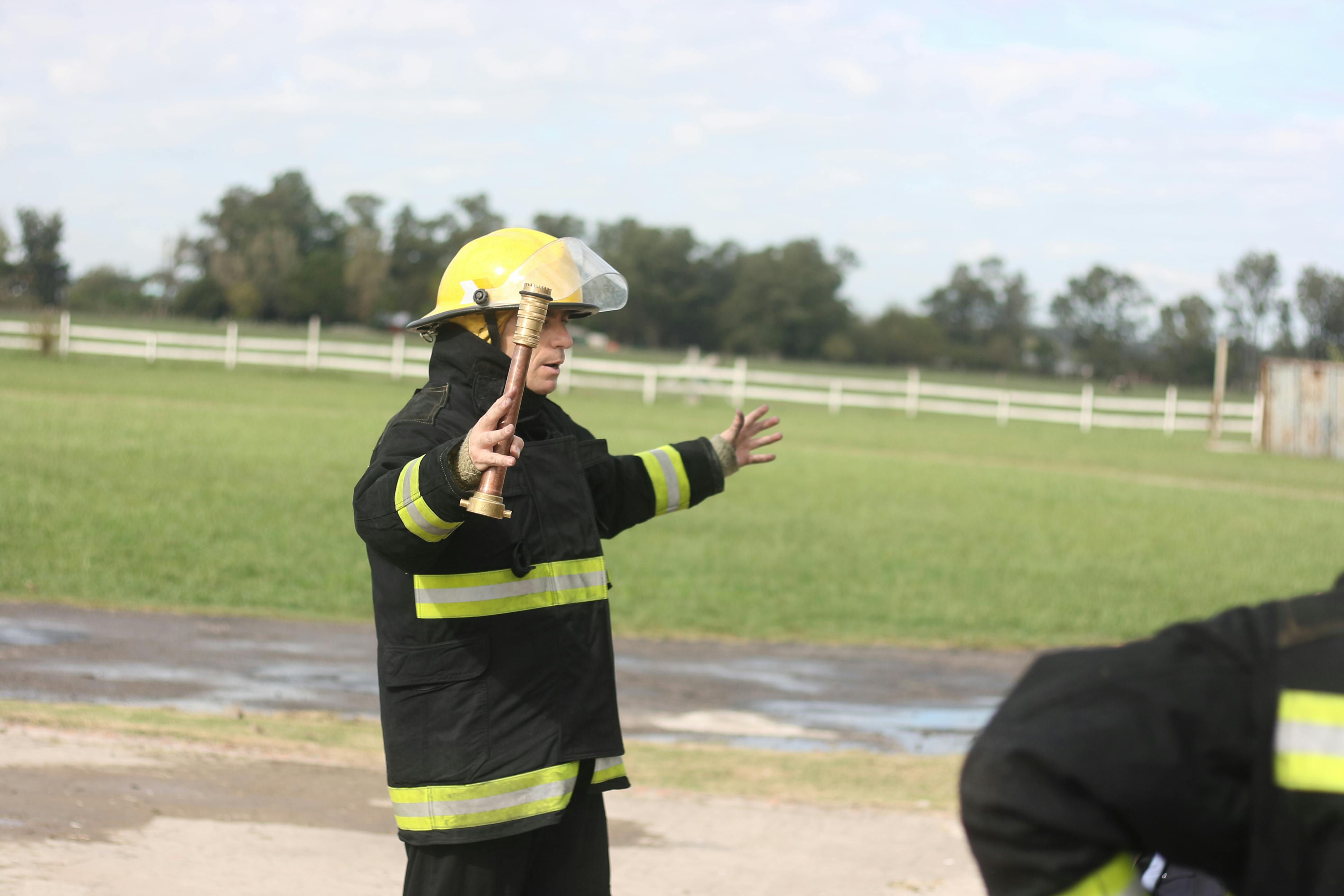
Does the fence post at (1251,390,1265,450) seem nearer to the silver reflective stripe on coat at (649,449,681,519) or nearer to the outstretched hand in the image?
the outstretched hand

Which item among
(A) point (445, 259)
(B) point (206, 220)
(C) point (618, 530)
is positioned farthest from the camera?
(B) point (206, 220)

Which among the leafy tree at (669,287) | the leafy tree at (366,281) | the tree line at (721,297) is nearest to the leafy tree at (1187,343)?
the tree line at (721,297)

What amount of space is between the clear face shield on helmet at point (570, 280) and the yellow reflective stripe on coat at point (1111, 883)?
190 cm

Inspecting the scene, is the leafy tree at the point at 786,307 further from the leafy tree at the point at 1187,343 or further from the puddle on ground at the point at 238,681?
the puddle on ground at the point at 238,681

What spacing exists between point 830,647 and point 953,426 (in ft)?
80.1

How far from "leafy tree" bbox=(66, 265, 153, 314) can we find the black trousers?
8178cm

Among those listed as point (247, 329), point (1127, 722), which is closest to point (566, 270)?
point (1127, 722)

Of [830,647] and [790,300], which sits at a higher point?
[790,300]

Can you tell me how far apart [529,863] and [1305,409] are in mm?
31697

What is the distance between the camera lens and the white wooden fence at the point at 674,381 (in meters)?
36.4

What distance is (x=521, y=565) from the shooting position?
2969 mm

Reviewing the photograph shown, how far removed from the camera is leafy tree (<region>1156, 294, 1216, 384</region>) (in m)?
106

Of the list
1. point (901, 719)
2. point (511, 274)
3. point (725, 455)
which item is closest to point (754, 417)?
point (725, 455)

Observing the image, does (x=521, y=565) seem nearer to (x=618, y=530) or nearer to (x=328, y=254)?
(x=618, y=530)
